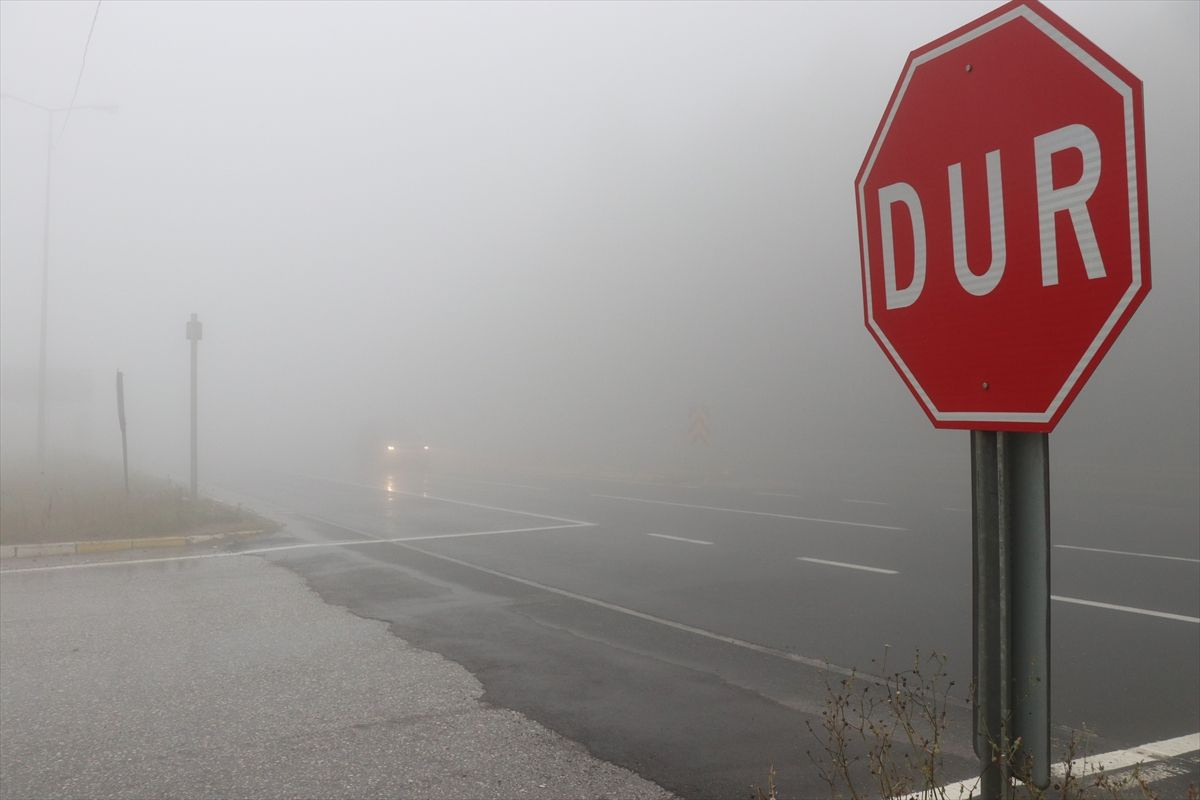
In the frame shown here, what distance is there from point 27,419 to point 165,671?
128 metres

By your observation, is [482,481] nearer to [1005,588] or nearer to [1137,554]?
[1137,554]

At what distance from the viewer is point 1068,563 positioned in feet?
39.4

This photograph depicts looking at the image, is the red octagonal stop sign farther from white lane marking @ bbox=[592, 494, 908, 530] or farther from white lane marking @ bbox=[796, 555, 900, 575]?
white lane marking @ bbox=[592, 494, 908, 530]

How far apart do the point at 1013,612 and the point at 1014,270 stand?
0.68 meters

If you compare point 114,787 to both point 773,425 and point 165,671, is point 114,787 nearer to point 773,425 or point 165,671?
point 165,671

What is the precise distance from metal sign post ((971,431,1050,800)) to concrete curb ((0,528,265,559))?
13.5 metres

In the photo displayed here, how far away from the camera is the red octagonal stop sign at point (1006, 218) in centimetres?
175

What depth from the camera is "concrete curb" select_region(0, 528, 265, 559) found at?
41.7 feet

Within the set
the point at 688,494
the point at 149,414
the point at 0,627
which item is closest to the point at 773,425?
the point at 688,494

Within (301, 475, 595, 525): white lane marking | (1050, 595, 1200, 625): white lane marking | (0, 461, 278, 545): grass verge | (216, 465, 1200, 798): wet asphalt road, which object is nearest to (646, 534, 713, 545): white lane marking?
(216, 465, 1200, 798): wet asphalt road

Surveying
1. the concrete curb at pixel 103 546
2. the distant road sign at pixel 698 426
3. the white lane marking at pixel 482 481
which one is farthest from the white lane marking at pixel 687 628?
the distant road sign at pixel 698 426

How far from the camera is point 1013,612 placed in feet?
6.38

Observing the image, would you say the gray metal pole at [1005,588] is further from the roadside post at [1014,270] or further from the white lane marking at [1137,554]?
the white lane marking at [1137,554]

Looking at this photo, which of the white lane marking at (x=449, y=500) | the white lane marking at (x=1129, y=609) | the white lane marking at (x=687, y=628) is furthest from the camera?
the white lane marking at (x=449, y=500)
